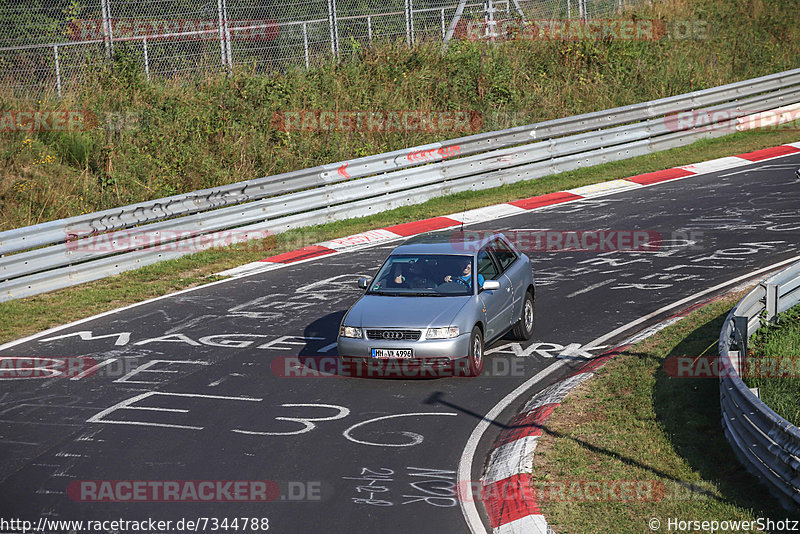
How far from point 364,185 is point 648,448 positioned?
13.5m

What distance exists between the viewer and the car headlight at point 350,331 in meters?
11.2

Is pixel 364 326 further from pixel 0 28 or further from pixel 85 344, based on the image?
pixel 0 28

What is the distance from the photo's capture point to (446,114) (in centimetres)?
2633

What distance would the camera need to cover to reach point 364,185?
69.9 ft

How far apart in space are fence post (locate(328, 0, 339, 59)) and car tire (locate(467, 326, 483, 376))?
51.0 ft

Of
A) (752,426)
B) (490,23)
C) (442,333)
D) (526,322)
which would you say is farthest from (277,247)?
(490,23)

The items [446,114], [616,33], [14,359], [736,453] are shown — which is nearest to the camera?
[736,453]

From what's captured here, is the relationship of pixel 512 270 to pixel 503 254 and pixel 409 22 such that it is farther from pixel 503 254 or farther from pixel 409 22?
pixel 409 22

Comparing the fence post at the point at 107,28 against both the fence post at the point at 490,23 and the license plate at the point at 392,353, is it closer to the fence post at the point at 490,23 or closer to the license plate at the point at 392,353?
the fence post at the point at 490,23

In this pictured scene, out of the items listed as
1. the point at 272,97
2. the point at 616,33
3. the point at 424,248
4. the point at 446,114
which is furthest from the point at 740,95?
the point at 424,248

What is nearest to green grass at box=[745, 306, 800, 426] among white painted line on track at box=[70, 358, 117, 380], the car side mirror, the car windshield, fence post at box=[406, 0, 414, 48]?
the car side mirror

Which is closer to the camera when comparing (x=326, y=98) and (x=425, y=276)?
(x=425, y=276)

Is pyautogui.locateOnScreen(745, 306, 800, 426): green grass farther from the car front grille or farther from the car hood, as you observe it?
the car front grille

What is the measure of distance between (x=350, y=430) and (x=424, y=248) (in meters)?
3.64
